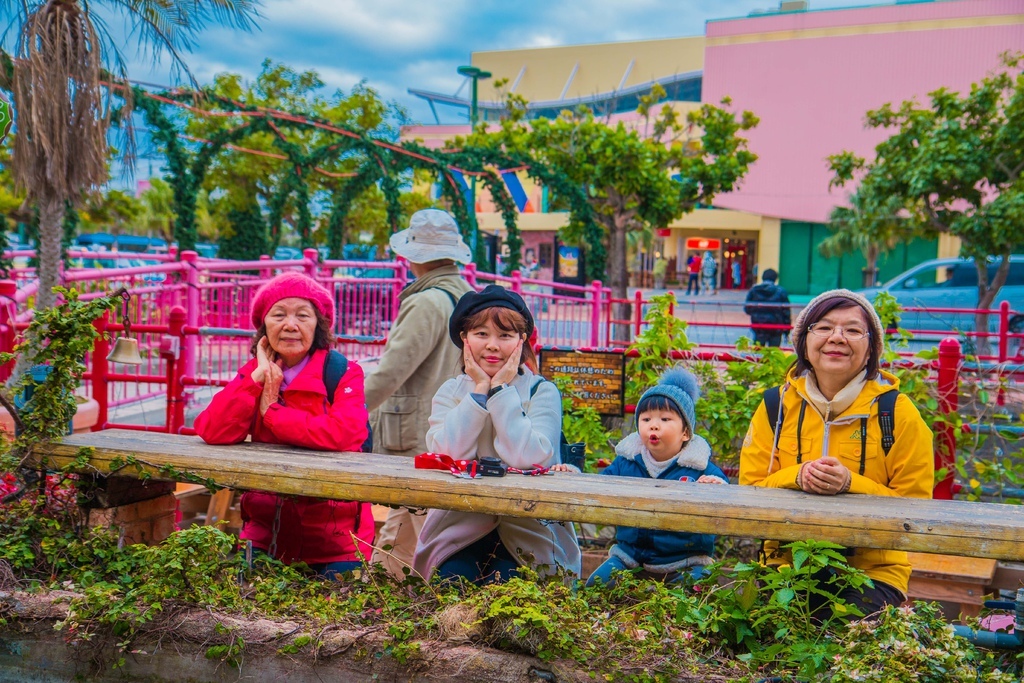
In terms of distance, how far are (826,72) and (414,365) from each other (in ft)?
126

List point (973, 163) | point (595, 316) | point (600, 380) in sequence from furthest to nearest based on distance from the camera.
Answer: point (973, 163)
point (595, 316)
point (600, 380)

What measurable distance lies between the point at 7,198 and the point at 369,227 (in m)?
10.2

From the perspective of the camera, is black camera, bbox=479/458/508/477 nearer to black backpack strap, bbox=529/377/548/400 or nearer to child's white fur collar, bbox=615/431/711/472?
black backpack strap, bbox=529/377/548/400

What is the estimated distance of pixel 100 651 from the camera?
9.22 ft

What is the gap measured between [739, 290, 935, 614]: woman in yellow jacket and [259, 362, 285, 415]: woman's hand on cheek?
1832 millimetres

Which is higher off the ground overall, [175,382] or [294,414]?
[294,414]

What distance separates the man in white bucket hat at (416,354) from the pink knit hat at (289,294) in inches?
23.6

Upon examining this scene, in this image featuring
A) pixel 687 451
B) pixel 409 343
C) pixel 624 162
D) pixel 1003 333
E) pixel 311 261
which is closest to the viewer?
pixel 687 451

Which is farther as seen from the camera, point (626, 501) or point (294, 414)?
point (294, 414)

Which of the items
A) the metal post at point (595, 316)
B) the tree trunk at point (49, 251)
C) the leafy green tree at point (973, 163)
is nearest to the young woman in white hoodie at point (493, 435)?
the tree trunk at point (49, 251)

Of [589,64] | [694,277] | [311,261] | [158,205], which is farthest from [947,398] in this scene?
[589,64]

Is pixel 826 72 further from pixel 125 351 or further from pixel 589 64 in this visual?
pixel 125 351

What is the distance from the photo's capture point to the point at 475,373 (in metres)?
3.09

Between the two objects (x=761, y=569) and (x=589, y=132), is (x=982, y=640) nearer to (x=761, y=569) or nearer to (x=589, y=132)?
(x=761, y=569)
